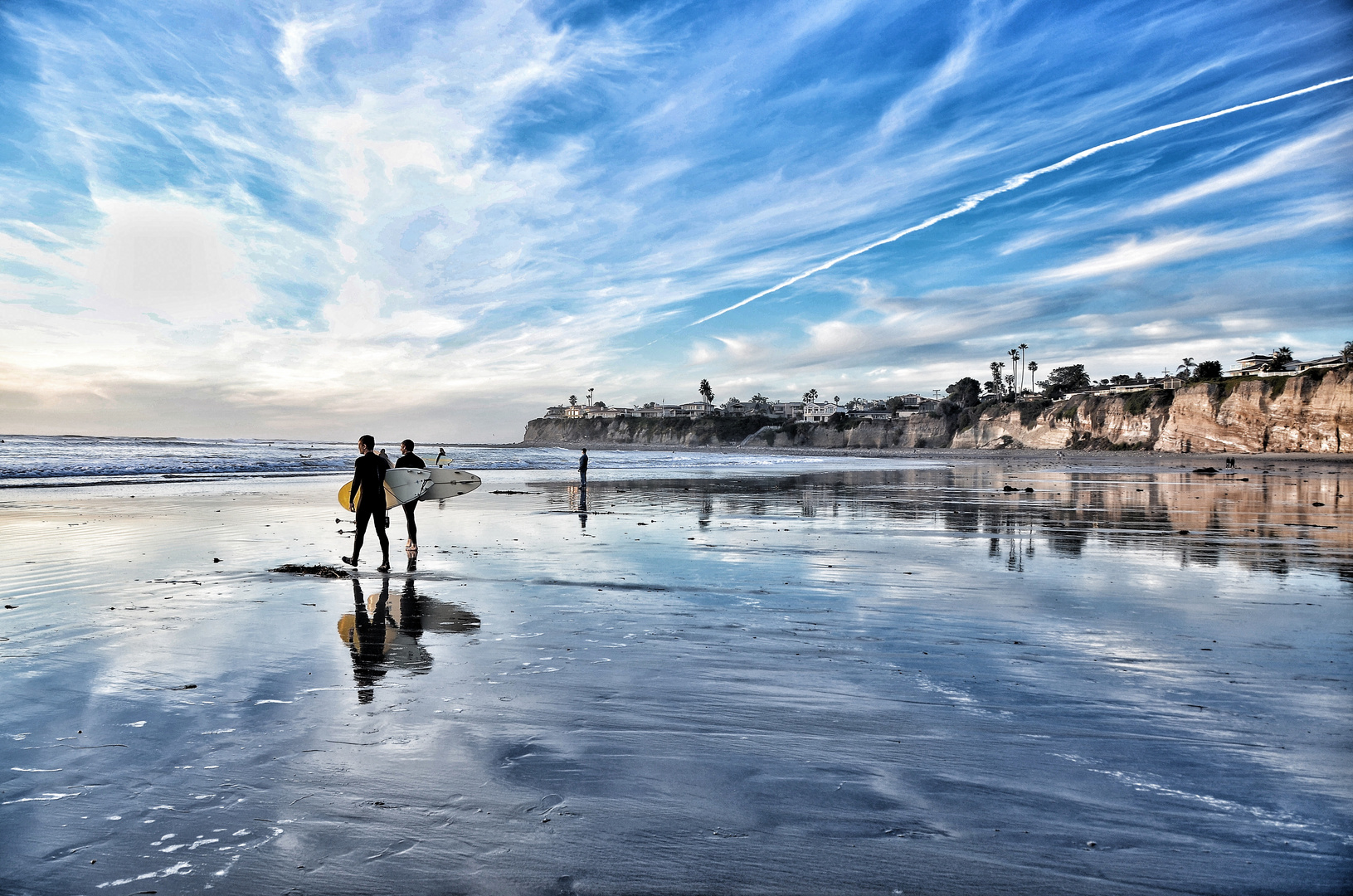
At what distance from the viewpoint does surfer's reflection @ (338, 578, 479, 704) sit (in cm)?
639

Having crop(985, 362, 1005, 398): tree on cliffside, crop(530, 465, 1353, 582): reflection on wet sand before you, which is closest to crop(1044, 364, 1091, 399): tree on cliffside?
crop(985, 362, 1005, 398): tree on cliffside

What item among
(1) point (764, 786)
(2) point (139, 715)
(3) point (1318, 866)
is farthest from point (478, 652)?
(3) point (1318, 866)

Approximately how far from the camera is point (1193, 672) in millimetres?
6098

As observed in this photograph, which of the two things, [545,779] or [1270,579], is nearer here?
[545,779]

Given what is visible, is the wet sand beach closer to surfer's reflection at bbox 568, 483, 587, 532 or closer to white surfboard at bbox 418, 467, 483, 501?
surfer's reflection at bbox 568, 483, 587, 532

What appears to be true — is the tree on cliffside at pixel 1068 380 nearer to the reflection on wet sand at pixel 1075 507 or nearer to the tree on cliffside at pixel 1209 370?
the tree on cliffside at pixel 1209 370

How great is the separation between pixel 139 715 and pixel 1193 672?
8.28 metres

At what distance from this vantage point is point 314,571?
36.8ft

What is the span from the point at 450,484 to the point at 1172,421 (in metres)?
99.7

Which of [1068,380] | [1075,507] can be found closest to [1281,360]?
[1068,380]

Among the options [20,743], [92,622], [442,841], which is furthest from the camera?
[92,622]

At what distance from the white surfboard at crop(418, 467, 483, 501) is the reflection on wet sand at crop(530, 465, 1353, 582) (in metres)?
3.00

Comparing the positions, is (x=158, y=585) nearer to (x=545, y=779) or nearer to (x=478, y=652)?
(x=478, y=652)

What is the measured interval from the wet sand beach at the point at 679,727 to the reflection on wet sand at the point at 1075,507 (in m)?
1.53
